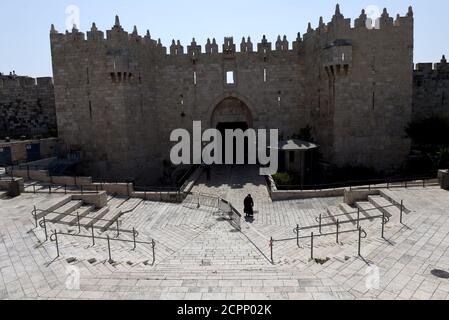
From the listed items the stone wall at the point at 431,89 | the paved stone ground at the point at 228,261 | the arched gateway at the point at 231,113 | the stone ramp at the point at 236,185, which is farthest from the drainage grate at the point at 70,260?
the stone wall at the point at 431,89

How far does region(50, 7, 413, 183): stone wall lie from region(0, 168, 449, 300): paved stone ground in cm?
630

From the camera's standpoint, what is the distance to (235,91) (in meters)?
24.3

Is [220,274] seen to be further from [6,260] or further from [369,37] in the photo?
[369,37]

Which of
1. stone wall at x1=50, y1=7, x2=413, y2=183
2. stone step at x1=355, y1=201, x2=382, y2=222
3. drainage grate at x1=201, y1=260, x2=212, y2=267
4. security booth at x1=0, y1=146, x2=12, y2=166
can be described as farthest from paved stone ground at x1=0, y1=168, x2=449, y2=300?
stone wall at x1=50, y1=7, x2=413, y2=183

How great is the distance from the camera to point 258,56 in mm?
23812

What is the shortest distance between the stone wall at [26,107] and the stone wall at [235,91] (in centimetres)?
448

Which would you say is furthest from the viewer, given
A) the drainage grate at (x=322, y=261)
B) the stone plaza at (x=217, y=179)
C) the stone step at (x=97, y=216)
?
the stone step at (x=97, y=216)

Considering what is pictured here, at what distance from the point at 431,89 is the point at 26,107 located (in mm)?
26903

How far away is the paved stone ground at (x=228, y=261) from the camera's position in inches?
280

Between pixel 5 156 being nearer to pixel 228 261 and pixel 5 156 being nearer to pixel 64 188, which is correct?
pixel 64 188

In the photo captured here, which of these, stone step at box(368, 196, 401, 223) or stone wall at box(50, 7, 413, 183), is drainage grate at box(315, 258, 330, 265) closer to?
stone step at box(368, 196, 401, 223)

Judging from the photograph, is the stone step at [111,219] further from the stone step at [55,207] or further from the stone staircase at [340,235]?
the stone staircase at [340,235]

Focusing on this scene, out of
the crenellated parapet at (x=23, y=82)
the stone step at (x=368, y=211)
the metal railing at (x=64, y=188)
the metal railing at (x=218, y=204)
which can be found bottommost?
the metal railing at (x=218, y=204)
